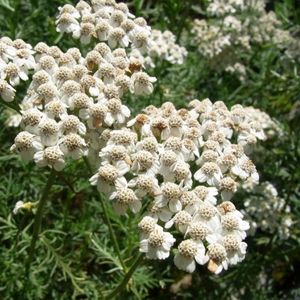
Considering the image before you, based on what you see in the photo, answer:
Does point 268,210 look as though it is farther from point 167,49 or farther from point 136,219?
point 167,49

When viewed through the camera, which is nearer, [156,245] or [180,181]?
[156,245]

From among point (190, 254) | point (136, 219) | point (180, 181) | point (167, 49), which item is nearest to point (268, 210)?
point (136, 219)

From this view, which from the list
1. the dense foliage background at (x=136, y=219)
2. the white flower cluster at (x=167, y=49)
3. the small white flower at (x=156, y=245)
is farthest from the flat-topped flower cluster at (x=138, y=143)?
the white flower cluster at (x=167, y=49)

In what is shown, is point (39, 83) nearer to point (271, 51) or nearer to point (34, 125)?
point (34, 125)

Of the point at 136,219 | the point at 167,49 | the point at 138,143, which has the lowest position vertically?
the point at 136,219

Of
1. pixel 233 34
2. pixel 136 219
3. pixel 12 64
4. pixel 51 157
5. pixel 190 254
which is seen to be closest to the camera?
pixel 190 254

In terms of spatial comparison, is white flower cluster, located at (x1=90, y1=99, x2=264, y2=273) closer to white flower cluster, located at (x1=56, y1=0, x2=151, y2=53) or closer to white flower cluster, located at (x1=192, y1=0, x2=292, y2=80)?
white flower cluster, located at (x1=56, y1=0, x2=151, y2=53)

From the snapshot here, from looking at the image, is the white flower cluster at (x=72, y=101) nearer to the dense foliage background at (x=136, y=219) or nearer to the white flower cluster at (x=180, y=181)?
the white flower cluster at (x=180, y=181)
